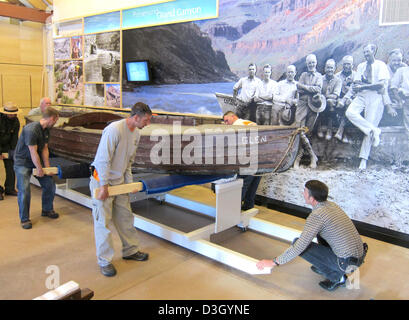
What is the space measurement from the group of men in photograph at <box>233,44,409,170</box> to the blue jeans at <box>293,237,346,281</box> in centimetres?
183

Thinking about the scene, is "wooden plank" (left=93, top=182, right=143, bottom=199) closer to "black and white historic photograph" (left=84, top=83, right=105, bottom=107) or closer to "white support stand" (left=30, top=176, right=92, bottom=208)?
"white support stand" (left=30, top=176, right=92, bottom=208)

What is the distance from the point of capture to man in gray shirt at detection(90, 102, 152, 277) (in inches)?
113

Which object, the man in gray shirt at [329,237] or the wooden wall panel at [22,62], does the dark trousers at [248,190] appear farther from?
the wooden wall panel at [22,62]

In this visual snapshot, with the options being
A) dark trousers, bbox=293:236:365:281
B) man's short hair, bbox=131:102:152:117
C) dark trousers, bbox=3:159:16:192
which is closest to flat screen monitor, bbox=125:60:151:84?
dark trousers, bbox=3:159:16:192

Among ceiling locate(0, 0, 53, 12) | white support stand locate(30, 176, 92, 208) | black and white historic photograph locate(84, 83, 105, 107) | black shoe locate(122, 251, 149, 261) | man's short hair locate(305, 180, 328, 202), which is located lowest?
black shoe locate(122, 251, 149, 261)

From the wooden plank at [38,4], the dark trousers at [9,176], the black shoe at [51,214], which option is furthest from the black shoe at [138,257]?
the wooden plank at [38,4]

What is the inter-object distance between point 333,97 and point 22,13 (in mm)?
8080

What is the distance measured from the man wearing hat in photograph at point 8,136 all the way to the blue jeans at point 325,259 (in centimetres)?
438

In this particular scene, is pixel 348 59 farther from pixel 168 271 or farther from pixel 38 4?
pixel 38 4

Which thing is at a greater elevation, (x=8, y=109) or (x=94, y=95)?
(x=94, y=95)

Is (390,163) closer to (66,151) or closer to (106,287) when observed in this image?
(106,287)

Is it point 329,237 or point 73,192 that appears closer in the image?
point 329,237

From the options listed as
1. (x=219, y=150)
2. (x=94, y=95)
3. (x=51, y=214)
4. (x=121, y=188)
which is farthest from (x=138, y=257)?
(x=94, y=95)

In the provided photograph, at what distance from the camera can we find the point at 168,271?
3.16m
